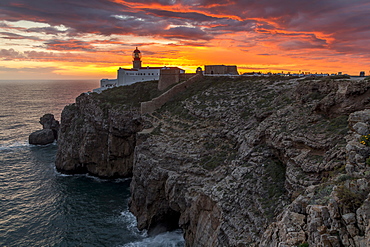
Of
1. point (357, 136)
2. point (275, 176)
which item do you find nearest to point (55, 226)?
point (275, 176)

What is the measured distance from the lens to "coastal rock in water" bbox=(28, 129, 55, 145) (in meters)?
73.1

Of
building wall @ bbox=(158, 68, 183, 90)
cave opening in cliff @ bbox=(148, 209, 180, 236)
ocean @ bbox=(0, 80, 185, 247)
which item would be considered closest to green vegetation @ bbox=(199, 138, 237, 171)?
cave opening in cliff @ bbox=(148, 209, 180, 236)

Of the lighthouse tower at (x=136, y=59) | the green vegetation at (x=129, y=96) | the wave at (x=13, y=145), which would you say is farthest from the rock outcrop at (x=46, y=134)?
the lighthouse tower at (x=136, y=59)

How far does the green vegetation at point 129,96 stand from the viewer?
58.2 m

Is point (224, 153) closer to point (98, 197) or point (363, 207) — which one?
point (363, 207)

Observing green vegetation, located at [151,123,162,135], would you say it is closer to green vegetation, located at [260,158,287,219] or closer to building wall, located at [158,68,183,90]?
green vegetation, located at [260,158,287,219]

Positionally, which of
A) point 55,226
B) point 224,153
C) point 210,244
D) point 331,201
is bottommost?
point 55,226

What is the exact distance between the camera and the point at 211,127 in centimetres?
3581

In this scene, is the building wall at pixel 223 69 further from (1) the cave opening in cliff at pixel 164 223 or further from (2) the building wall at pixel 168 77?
(1) the cave opening in cliff at pixel 164 223

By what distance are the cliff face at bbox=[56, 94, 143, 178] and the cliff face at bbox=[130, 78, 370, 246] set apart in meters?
12.0

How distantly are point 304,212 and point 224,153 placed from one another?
17199 mm

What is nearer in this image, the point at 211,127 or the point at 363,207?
the point at 363,207

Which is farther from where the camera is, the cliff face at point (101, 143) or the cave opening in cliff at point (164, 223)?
the cliff face at point (101, 143)

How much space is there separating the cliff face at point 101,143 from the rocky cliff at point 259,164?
425 centimetres
